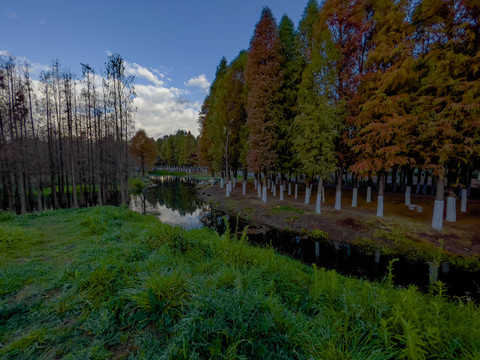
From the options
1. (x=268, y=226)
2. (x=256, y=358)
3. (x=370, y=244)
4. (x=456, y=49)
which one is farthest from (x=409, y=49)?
(x=256, y=358)

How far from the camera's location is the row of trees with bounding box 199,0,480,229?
9.19 meters

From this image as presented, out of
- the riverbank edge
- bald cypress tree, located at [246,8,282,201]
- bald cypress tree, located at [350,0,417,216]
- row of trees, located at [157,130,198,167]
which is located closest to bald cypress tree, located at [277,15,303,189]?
bald cypress tree, located at [246,8,282,201]

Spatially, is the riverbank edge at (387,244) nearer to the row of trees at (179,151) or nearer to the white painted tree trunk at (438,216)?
the white painted tree trunk at (438,216)

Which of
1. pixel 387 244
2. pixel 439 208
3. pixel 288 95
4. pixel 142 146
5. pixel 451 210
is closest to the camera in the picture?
pixel 387 244

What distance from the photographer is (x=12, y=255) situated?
5.31 metres

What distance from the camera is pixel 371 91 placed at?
11141mm

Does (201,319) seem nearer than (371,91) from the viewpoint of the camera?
Yes

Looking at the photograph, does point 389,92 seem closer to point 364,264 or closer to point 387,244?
point 387,244

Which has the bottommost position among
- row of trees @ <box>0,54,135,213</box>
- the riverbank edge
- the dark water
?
the dark water

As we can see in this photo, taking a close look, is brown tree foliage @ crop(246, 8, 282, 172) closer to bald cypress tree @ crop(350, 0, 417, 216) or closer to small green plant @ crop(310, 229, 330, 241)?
bald cypress tree @ crop(350, 0, 417, 216)

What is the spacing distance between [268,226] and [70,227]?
35.5 feet

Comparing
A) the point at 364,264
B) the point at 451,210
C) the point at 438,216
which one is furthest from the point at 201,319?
the point at 451,210

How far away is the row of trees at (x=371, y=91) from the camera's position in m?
9.19

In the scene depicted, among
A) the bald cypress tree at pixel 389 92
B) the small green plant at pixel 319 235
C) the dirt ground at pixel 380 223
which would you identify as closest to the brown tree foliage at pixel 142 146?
the dirt ground at pixel 380 223
